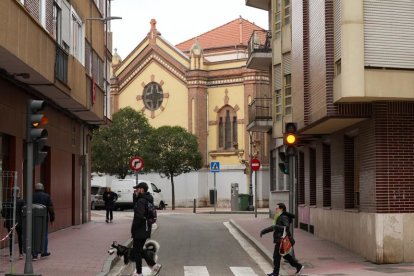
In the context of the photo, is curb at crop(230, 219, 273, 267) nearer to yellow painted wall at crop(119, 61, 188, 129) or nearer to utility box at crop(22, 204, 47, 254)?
utility box at crop(22, 204, 47, 254)

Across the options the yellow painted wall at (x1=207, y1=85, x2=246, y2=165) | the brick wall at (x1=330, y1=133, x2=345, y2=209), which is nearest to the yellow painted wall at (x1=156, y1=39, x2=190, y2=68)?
the yellow painted wall at (x1=207, y1=85, x2=246, y2=165)

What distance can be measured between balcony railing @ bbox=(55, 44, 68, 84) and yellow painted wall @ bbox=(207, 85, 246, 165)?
38087 millimetres

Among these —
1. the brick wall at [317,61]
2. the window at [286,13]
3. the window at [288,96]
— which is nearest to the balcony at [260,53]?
the window at [286,13]

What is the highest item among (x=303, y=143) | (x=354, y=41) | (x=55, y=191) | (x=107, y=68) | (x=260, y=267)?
(x=107, y=68)

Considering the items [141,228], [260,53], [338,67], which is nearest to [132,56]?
[260,53]

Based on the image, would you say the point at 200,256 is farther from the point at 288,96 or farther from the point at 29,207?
the point at 288,96

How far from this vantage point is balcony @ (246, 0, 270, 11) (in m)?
33.1

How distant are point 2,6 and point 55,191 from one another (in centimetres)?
1176

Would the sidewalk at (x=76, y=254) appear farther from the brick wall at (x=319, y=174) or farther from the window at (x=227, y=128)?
the window at (x=227, y=128)

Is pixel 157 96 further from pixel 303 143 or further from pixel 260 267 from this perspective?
pixel 260 267

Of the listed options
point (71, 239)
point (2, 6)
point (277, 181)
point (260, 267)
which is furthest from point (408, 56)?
point (277, 181)

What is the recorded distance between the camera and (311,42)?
19.3 meters

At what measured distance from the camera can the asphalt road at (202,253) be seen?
15.3 m

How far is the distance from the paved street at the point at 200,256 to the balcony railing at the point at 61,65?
4.50 metres
